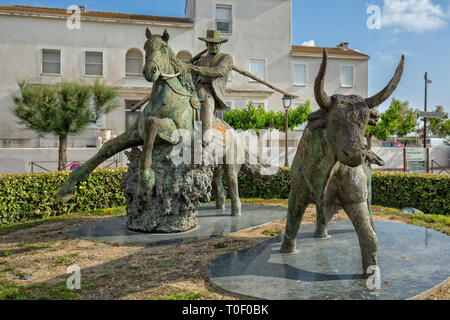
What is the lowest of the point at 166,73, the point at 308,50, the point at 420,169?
the point at 420,169

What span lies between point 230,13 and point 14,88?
14751 millimetres

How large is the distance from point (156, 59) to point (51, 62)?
20.2m

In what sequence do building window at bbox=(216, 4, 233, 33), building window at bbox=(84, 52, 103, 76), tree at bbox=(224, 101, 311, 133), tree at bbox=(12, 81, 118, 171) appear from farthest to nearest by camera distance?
1. building window at bbox=(216, 4, 233, 33)
2. building window at bbox=(84, 52, 103, 76)
3. tree at bbox=(224, 101, 311, 133)
4. tree at bbox=(12, 81, 118, 171)

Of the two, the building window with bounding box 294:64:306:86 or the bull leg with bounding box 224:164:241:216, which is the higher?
the building window with bounding box 294:64:306:86

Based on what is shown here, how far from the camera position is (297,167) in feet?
12.6

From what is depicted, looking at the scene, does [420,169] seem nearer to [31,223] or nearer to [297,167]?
[297,167]

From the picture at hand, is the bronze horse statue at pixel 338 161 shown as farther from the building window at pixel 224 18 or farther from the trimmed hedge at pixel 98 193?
the building window at pixel 224 18

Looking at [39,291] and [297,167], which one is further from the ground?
[297,167]

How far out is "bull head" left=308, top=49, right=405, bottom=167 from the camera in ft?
9.41

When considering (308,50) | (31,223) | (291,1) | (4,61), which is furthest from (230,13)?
(31,223)

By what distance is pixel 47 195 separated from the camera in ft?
27.8

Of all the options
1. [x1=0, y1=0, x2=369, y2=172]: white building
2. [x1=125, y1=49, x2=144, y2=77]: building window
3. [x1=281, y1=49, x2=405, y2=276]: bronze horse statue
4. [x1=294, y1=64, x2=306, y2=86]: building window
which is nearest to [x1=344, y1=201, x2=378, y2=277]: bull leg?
[x1=281, y1=49, x2=405, y2=276]: bronze horse statue

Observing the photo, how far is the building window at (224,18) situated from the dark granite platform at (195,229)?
761 inches

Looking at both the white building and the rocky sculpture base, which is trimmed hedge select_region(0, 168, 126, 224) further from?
the white building
